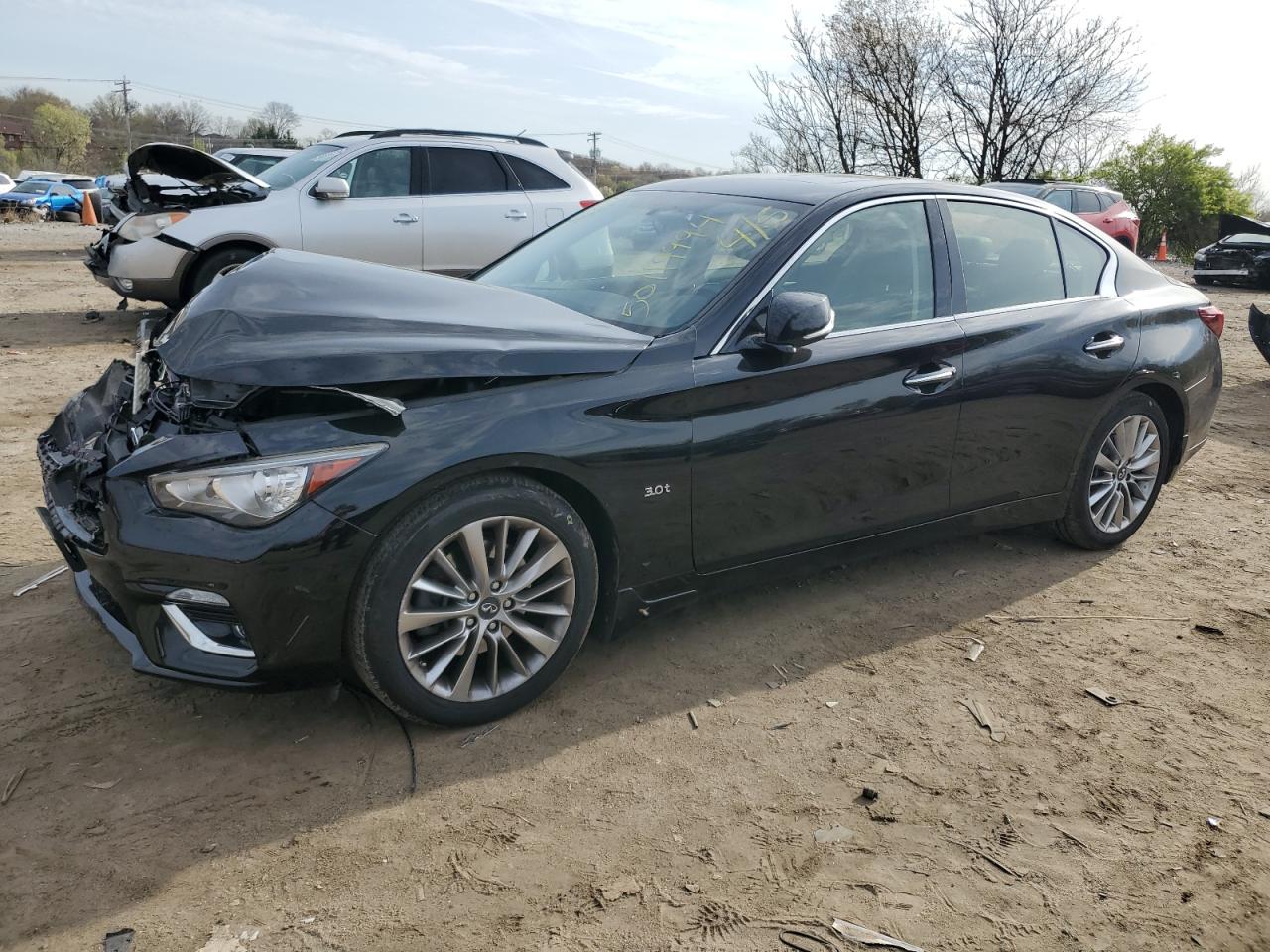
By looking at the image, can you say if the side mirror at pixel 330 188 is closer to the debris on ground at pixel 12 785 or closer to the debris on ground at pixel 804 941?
the debris on ground at pixel 12 785

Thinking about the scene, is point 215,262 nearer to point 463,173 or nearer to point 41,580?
point 463,173

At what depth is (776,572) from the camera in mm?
3826

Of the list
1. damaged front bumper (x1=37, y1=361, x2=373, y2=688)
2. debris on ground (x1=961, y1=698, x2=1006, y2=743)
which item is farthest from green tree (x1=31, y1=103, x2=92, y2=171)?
debris on ground (x1=961, y1=698, x2=1006, y2=743)

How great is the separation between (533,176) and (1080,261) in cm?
648

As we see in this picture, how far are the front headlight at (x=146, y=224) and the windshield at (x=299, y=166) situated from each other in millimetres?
903

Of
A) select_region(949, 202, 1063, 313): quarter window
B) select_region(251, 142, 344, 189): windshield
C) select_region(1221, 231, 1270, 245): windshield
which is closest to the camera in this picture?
select_region(949, 202, 1063, 313): quarter window

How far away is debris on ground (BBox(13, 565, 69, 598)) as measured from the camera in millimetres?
4053

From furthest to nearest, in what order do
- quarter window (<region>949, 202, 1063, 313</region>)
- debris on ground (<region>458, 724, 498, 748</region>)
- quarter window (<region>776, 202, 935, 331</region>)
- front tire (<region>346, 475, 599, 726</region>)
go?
quarter window (<region>949, 202, 1063, 313</region>)
quarter window (<region>776, 202, 935, 331</region>)
debris on ground (<region>458, 724, 498, 748</region>)
front tire (<region>346, 475, 599, 726</region>)

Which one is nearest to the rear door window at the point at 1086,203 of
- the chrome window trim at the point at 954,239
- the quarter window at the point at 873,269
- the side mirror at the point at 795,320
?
the chrome window trim at the point at 954,239

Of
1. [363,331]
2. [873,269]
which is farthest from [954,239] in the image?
[363,331]

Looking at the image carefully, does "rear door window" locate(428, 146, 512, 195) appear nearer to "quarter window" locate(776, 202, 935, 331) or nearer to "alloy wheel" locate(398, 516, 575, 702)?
"quarter window" locate(776, 202, 935, 331)

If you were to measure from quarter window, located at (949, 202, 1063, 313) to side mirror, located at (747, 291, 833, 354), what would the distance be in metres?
1.01

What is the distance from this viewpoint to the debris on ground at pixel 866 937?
2.41m

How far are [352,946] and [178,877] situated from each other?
20.9 inches
